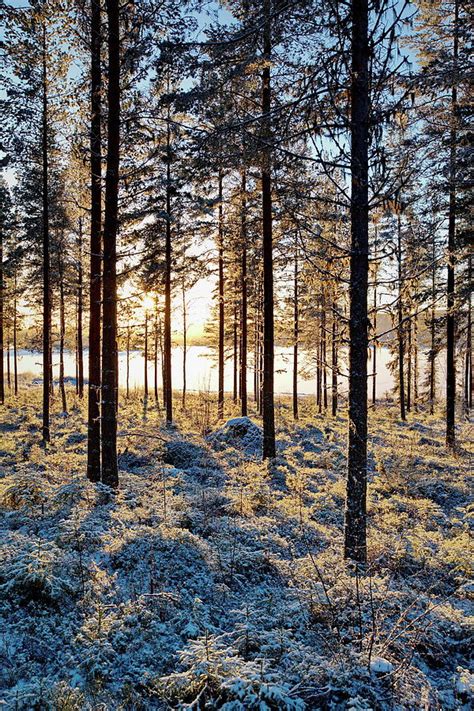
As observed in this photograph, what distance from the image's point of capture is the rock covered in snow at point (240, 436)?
1464cm

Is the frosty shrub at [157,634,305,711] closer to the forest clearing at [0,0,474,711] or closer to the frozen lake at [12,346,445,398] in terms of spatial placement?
the forest clearing at [0,0,474,711]

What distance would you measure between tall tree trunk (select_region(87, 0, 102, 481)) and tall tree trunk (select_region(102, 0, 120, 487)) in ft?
2.33

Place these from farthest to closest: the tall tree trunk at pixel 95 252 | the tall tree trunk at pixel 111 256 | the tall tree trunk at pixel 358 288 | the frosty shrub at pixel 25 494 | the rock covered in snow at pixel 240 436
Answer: the rock covered in snow at pixel 240 436 < the tall tree trunk at pixel 95 252 < the tall tree trunk at pixel 111 256 < the frosty shrub at pixel 25 494 < the tall tree trunk at pixel 358 288

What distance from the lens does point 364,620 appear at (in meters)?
4.45

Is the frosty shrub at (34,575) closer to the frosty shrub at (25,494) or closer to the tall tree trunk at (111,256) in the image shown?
the frosty shrub at (25,494)

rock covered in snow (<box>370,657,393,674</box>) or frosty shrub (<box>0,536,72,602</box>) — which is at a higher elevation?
frosty shrub (<box>0,536,72,602</box>)

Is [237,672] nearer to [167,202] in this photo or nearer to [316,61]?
[316,61]

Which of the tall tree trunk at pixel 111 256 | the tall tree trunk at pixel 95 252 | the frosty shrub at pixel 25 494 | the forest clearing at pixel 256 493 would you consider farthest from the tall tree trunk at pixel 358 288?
the tall tree trunk at pixel 95 252

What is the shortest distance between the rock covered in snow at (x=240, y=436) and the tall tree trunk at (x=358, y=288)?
8452mm

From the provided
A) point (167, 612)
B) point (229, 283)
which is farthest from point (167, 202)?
point (167, 612)

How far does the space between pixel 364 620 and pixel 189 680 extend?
7.15 ft

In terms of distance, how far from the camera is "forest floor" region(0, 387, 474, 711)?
3.41m

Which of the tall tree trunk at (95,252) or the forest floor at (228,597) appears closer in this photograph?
the forest floor at (228,597)

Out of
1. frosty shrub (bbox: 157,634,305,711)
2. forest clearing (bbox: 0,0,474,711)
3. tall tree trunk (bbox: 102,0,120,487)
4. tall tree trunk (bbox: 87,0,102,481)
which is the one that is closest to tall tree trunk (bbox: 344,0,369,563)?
forest clearing (bbox: 0,0,474,711)
